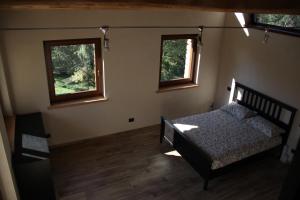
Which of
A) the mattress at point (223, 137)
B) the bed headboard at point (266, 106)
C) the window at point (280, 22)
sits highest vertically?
the window at point (280, 22)

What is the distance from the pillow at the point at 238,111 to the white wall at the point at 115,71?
845mm

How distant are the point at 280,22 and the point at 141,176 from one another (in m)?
3.51

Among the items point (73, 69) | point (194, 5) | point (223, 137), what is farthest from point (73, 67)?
point (194, 5)

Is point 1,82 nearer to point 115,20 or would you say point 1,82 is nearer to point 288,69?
point 115,20

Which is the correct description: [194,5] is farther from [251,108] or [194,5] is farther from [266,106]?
[251,108]

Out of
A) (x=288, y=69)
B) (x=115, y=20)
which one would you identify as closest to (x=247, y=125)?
(x=288, y=69)

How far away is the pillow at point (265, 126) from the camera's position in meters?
4.47

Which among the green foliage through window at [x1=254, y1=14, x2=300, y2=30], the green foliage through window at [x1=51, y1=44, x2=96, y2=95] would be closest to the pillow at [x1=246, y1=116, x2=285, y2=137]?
the green foliage through window at [x1=254, y1=14, x2=300, y2=30]

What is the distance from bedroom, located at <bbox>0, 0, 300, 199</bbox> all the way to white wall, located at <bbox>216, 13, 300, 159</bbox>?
16 millimetres

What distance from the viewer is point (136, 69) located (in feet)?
16.3

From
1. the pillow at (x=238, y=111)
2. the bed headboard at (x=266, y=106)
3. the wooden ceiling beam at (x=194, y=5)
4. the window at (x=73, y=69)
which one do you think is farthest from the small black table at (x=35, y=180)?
the bed headboard at (x=266, y=106)

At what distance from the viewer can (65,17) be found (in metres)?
4.04

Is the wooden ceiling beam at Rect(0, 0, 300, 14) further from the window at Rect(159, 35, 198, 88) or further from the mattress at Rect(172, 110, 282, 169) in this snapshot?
the window at Rect(159, 35, 198, 88)

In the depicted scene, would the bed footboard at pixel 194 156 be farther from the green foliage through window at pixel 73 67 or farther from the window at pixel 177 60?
the green foliage through window at pixel 73 67
